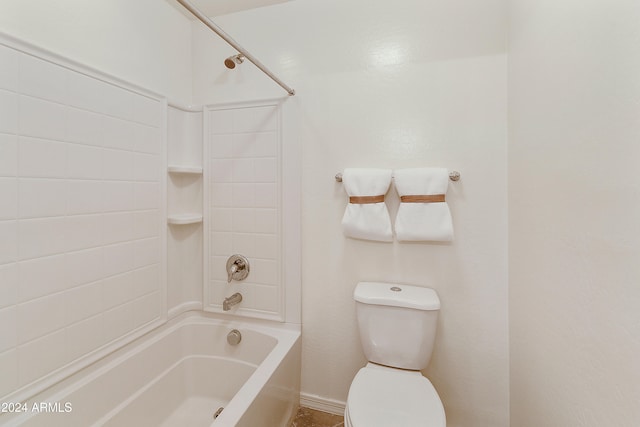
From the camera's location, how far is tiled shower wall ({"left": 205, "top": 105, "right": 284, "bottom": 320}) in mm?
1560

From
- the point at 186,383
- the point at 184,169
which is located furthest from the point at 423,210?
the point at 186,383

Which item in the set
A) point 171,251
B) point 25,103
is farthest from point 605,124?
point 171,251

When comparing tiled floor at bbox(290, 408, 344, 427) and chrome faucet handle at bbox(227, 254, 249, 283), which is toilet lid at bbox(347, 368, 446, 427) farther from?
chrome faucet handle at bbox(227, 254, 249, 283)

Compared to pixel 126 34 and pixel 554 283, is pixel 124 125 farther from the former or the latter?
pixel 554 283

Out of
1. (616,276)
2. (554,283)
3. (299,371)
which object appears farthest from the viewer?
(299,371)

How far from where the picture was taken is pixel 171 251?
1.58m

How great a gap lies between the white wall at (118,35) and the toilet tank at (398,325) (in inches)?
62.3

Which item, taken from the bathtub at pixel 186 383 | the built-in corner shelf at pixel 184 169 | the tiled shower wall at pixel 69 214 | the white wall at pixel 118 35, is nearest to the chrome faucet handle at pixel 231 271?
the bathtub at pixel 186 383

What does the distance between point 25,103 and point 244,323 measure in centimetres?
136

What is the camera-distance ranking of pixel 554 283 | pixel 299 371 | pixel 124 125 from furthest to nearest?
pixel 299 371, pixel 124 125, pixel 554 283

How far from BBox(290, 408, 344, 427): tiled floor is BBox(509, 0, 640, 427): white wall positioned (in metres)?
0.87

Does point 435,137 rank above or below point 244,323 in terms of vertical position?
above

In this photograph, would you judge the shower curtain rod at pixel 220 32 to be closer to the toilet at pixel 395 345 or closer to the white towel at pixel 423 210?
the white towel at pixel 423 210

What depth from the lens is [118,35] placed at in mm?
1268
